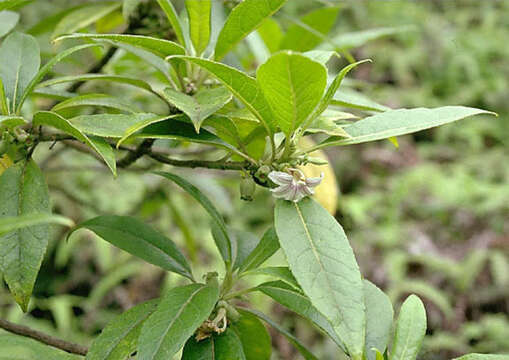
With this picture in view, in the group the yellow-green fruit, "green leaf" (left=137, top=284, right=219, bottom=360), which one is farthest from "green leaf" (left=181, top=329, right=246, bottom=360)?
the yellow-green fruit

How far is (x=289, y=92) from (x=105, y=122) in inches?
7.4

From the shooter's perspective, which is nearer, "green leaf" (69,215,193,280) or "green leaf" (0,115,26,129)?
"green leaf" (0,115,26,129)

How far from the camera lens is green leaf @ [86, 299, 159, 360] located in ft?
1.86

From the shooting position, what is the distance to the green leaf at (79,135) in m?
0.50

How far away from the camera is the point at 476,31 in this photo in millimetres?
4379

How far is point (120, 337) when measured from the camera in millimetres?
585

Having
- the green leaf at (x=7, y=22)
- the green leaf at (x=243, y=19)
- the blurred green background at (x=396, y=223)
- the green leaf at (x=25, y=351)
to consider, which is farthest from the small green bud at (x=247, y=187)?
the blurred green background at (x=396, y=223)

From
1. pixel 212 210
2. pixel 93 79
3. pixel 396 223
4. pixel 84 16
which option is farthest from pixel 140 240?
pixel 396 223

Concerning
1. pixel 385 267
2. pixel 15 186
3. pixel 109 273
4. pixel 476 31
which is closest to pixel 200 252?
pixel 109 273

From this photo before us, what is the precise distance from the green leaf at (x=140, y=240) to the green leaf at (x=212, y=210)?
0.19 feet

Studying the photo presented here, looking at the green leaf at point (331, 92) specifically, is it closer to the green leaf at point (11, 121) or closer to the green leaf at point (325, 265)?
the green leaf at point (325, 265)

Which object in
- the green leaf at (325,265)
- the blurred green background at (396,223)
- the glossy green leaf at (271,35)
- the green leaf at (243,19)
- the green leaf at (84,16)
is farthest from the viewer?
the blurred green background at (396,223)

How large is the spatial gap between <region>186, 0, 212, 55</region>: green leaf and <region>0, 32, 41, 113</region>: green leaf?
0.60ft

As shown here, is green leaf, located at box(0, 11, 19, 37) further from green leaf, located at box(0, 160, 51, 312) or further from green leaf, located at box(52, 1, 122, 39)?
green leaf, located at box(0, 160, 51, 312)
